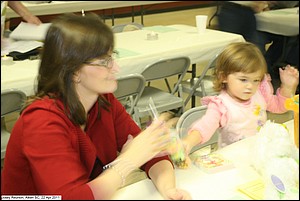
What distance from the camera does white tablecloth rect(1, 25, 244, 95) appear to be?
2514 millimetres

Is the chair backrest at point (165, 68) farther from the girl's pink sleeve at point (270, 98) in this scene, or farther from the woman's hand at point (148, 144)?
the woman's hand at point (148, 144)

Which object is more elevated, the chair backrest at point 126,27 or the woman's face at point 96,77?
the woman's face at point 96,77

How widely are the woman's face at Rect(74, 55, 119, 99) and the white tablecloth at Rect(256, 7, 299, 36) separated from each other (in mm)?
3377

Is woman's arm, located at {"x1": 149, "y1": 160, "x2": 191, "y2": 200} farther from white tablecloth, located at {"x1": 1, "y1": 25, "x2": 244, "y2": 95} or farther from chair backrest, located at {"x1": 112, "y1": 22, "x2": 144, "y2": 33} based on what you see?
chair backrest, located at {"x1": 112, "y1": 22, "x2": 144, "y2": 33}

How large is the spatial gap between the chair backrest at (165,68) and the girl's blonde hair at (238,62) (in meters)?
0.93

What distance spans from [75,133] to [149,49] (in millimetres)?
1844

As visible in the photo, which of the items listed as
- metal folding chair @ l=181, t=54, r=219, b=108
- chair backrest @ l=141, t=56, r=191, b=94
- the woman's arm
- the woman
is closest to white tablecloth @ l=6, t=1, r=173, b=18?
metal folding chair @ l=181, t=54, r=219, b=108

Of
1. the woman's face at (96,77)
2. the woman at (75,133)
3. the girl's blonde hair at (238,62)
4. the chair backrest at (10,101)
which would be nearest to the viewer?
the woman at (75,133)

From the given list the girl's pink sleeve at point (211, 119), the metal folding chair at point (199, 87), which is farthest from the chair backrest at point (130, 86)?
the girl's pink sleeve at point (211, 119)

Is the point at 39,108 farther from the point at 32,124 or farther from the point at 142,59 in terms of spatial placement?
the point at 142,59

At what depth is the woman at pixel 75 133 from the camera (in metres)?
1.18

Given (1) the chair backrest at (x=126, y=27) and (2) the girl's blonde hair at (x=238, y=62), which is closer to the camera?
(2) the girl's blonde hair at (x=238, y=62)

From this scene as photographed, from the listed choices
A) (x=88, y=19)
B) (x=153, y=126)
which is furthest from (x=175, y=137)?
(x=88, y=19)

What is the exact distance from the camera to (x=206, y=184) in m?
1.26
